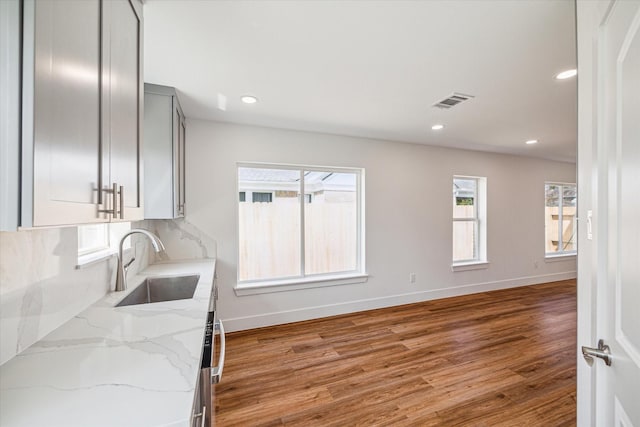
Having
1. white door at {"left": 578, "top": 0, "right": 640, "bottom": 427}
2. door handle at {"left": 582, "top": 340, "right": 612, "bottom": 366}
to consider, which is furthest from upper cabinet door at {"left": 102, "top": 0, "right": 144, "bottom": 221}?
door handle at {"left": 582, "top": 340, "right": 612, "bottom": 366}

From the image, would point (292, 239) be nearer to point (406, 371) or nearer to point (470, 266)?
point (406, 371)

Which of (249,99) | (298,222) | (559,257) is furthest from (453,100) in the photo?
(559,257)

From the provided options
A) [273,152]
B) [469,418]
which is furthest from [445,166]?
[469,418]

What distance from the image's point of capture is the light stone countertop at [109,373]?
0.67m

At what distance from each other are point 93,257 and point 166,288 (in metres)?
0.74

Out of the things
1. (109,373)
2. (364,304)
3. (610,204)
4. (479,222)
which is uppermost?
(610,204)

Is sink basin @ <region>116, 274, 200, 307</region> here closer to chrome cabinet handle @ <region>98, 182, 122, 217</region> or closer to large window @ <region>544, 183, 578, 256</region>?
chrome cabinet handle @ <region>98, 182, 122, 217</region>

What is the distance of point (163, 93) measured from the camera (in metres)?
2.19

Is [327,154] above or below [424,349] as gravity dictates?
above

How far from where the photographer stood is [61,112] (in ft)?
2.17

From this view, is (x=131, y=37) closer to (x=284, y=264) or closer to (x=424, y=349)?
(x=284, y=264)

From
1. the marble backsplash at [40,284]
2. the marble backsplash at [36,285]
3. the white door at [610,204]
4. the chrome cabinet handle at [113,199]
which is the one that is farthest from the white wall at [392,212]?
the white door at [610,204]

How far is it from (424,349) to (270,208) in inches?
90.1

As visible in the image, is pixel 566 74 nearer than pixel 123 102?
No
